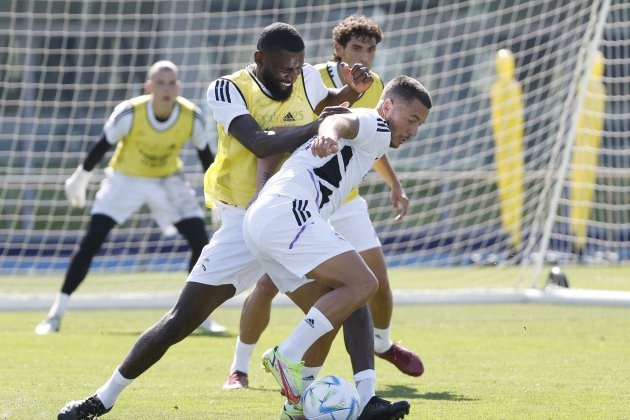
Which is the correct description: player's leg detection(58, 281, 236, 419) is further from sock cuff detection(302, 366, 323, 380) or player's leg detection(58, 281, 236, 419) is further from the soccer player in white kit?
sock cuff detection(302, 366, 323, 380)

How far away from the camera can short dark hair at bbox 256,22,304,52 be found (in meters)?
5.23

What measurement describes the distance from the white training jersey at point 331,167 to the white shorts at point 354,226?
1.45 meters

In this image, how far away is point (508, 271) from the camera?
13312mm

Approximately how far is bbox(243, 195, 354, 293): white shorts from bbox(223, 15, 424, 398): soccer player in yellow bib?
153cm

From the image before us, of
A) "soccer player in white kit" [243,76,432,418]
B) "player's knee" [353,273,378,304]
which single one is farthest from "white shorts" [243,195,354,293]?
"player's knee" [353,273,378,304]

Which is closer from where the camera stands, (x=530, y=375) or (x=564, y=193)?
(x=530, y=375)

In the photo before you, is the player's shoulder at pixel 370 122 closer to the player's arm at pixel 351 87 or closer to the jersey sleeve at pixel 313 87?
the player's arm at pixel 351 87

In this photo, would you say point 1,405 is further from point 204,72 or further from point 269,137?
point 204,72

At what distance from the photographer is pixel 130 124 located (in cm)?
970

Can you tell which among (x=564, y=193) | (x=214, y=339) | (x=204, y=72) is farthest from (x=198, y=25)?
(x=214, y=339)

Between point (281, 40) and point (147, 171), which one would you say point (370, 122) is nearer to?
point (281, 40)

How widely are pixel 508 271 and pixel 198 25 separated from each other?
24.8ft

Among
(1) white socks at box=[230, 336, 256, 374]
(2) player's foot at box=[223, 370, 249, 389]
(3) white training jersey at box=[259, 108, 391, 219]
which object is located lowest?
(2) player's foot at box=[223, 370, 249, 389]

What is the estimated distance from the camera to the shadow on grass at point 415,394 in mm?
5930
